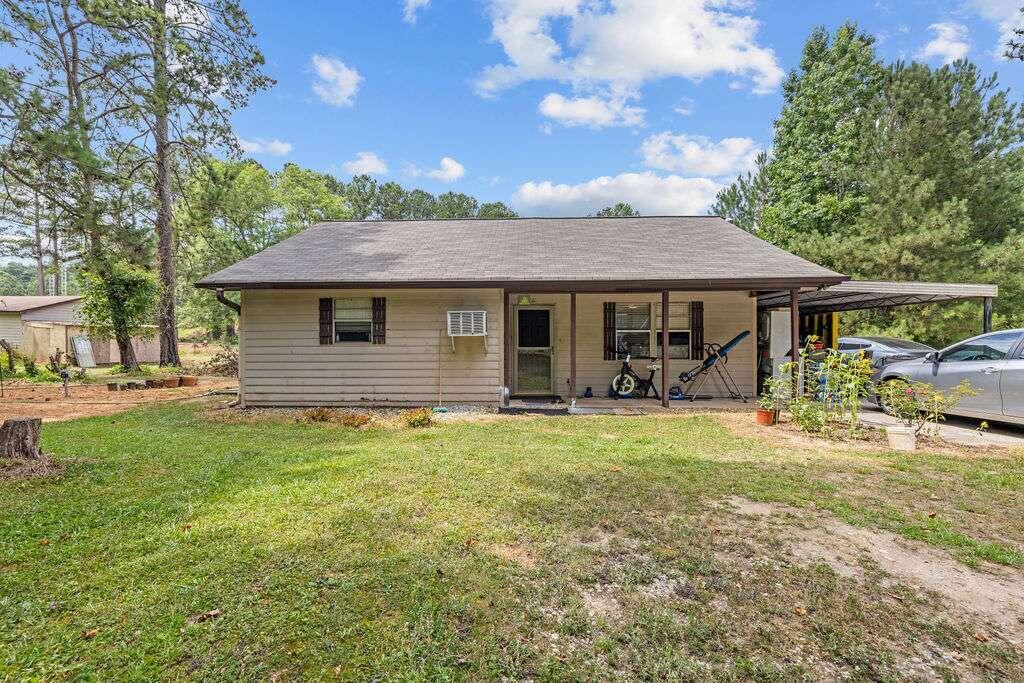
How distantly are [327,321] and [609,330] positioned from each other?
220 inches

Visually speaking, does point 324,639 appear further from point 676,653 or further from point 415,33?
point 415,33

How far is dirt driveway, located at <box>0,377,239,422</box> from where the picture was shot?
7805 mm

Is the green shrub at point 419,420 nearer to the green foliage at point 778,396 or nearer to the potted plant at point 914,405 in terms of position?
the green foliage at point 778,396

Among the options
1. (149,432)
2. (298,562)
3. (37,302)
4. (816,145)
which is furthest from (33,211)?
(816,145)

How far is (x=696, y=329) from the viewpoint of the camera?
9.77 m

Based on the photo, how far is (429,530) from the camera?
10.1ft

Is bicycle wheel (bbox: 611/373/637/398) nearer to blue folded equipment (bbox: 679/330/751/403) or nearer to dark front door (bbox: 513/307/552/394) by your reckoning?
blue folded equipment (bbox: 679/330/751/403)

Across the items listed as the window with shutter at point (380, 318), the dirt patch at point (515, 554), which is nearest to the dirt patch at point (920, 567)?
the dirt patch at point (515, 554)

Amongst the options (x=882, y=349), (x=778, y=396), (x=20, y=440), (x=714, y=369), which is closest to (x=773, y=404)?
(x=778, y=396)

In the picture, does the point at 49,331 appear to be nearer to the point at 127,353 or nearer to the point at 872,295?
the point at 127,353

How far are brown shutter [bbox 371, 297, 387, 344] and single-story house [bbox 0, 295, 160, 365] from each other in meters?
11.5

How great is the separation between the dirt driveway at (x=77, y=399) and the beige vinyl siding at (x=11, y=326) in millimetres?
14215

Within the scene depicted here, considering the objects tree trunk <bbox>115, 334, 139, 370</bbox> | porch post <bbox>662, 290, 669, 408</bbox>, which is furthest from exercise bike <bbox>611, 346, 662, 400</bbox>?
tree trunk <bbox>115, 334, 139, 370</bbox>

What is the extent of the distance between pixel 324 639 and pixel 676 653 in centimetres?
148
